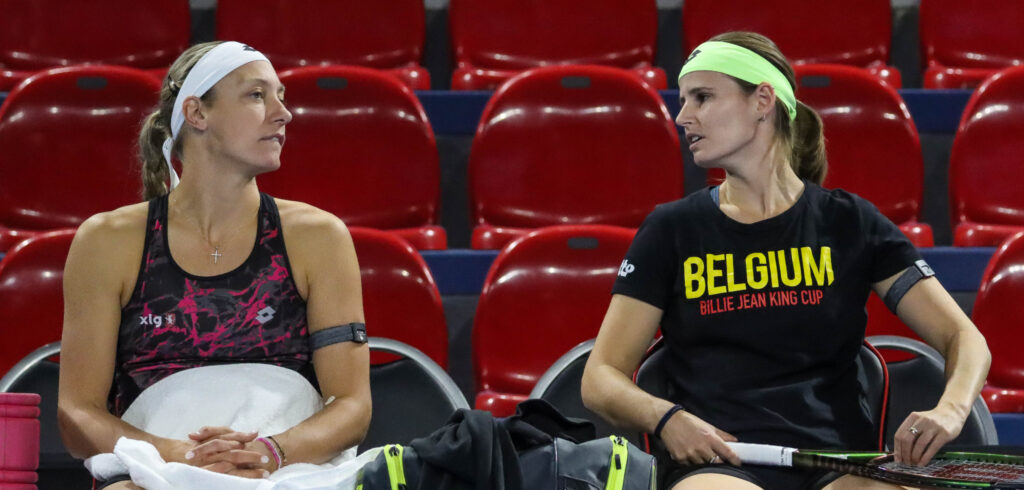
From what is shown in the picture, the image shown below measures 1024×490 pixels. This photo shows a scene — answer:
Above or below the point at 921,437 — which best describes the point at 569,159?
above

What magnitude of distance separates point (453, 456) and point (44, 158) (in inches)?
80.0

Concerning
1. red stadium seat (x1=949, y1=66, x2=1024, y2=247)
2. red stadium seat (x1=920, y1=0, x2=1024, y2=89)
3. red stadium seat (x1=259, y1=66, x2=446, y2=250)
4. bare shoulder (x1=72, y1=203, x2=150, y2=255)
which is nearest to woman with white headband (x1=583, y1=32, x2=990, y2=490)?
bare shoulder (x1=72, y1=203, x2=150, y2=255)

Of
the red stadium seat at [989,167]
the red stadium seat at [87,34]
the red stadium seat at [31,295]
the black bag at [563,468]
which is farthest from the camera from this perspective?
the red stadium seat at [87,34]

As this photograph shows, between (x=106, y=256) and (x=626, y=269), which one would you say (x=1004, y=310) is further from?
(x=106, y=256)

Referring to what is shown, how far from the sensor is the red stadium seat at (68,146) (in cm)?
340

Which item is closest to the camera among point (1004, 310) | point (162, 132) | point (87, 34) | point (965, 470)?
point (965, 470)

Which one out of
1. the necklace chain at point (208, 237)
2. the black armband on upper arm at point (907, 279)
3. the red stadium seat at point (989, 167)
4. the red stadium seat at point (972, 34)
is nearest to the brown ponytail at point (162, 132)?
the necklace chain at point (208, 237)

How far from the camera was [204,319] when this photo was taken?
224cm

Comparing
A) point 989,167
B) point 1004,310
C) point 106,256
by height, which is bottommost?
point 1004,310

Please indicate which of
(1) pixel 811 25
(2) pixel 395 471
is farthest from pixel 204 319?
(1) pixel 811 25

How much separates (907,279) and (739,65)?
18.8 inches

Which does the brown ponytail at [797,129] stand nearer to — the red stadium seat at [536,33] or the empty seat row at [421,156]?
the empty seat row at [421,156]

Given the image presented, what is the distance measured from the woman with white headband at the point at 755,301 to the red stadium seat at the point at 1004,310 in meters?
0.73

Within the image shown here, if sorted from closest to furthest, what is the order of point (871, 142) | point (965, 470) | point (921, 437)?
point (965, 470) < point (921, 437) < point (871, 142)
